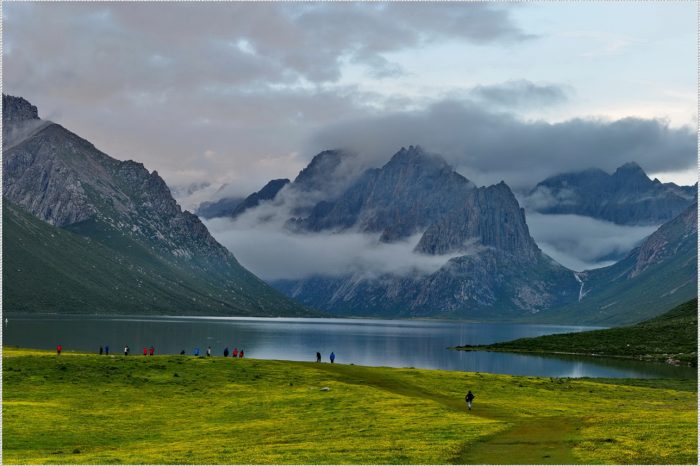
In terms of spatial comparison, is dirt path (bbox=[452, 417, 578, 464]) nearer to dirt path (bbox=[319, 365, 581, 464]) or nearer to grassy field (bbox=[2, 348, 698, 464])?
dirt path (bbox=[319, 365, 581, 464])

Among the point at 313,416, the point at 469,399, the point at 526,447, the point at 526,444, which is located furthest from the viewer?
the point at 469,399

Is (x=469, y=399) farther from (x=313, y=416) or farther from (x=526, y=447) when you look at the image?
(x=526, y=447)

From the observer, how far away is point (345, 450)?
5559 centimetres

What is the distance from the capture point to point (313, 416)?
257 feet

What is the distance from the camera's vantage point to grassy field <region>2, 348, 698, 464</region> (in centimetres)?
5421

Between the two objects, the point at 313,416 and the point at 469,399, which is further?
the point at 469,399

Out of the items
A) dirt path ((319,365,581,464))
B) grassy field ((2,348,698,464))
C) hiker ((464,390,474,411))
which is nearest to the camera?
dirt path ((319,365,581,464))

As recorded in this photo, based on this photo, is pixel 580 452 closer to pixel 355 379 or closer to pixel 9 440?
pixel 9 440

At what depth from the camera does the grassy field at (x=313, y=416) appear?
5421cm

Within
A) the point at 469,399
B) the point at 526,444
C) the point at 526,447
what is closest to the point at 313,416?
the point at 469,399

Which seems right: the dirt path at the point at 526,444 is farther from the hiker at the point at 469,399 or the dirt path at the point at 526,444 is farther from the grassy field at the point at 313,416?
the hiker at the point at 469,399

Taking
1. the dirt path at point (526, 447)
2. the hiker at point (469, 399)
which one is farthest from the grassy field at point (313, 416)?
the hiker at point (469, 399)

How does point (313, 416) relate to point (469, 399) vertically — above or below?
below

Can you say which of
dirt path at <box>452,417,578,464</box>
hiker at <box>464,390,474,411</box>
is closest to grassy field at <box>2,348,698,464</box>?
dirt path at <box>452,417,578,464</box>
